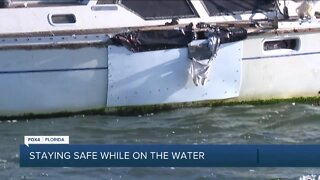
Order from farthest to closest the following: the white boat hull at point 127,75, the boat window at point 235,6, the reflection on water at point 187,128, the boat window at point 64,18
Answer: the boat window at point 235,6
the boat window at point 64,18
the white boat hull at point 127,75
the reflection on water at point 187,128

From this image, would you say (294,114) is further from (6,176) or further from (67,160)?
(67,160)

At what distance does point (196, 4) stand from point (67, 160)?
640cm

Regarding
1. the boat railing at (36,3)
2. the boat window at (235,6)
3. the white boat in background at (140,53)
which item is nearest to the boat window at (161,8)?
the white boat in background at (140,53)

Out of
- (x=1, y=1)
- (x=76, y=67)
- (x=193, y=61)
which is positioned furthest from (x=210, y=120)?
(x=1, y=1)

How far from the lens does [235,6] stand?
17656 millimetres

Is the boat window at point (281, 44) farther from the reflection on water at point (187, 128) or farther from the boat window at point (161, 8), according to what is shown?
the boat window at point (161, 8)

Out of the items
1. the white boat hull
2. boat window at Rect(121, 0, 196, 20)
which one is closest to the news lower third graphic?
the white boat hull

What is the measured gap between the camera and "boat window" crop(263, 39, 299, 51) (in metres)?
17.2

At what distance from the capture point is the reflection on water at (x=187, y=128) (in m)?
15.4

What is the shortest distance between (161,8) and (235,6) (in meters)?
→ 1.09

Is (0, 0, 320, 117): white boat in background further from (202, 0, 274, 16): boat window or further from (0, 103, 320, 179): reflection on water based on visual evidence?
(0, 103, 320, 179): reflection on water

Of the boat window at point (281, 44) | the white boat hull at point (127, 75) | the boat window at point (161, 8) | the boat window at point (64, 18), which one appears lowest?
the white boat hull at point (127, 75)

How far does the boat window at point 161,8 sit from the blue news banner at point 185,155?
595cm

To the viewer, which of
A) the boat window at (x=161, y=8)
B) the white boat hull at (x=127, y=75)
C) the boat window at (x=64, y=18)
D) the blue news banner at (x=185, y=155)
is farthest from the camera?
the boat window at (x=161, y=8)
